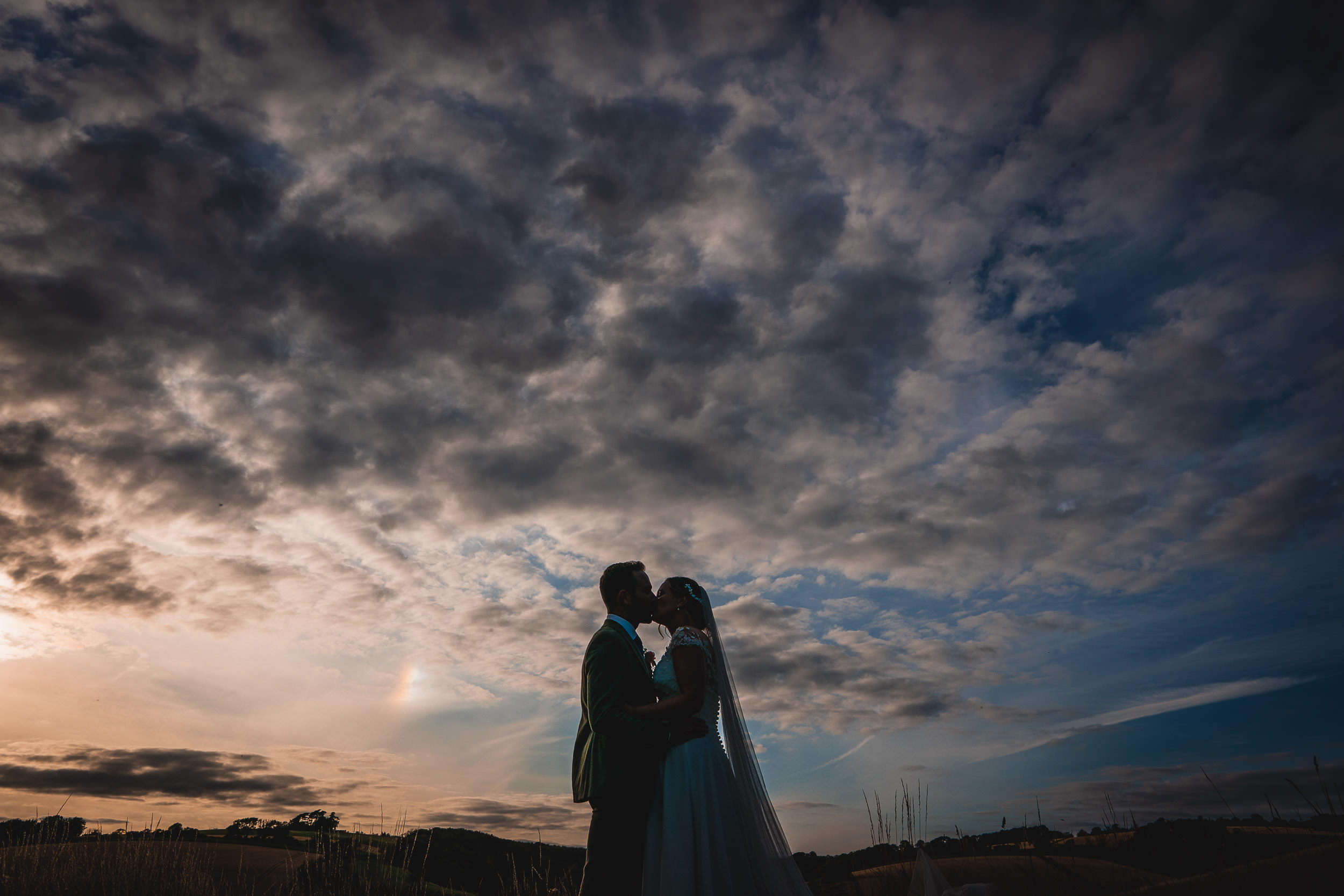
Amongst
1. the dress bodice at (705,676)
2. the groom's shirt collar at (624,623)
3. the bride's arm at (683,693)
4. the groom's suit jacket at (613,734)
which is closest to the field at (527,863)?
the dress bodice at (705,676)

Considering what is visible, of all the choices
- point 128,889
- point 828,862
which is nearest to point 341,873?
point 128,889

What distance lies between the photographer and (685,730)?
221 inches

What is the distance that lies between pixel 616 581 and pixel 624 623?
0.40 meters

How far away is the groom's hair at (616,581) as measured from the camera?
19.7ft

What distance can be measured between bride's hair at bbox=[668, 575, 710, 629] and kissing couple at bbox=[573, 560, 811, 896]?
9 centimetres

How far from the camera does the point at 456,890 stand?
54.0 feet

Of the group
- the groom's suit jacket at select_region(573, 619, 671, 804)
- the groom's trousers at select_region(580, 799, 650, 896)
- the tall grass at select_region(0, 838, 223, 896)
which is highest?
the groom's suit jacket at select_region(573, 619, 671, 804)

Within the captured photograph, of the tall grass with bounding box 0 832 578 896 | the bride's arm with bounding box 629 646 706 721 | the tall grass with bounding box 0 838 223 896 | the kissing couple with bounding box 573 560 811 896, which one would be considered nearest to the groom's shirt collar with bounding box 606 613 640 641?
the kissing couple with bounding box 573 560 811 896

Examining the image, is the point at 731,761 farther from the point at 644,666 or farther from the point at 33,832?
the point at 33,832

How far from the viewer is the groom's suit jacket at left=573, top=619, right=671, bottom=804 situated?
5289mm

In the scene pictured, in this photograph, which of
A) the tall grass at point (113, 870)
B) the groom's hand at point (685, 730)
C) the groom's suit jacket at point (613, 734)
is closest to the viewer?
the groom's suit jacket at point (613, 734)

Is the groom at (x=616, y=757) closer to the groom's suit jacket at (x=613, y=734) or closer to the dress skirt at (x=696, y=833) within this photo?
the groom's suit jacket at (x=613, y=734)

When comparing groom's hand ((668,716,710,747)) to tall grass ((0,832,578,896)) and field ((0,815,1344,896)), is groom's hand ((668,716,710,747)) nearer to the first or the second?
field ((0,815,1344,896))

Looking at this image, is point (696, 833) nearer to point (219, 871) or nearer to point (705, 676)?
point (705, 676)
